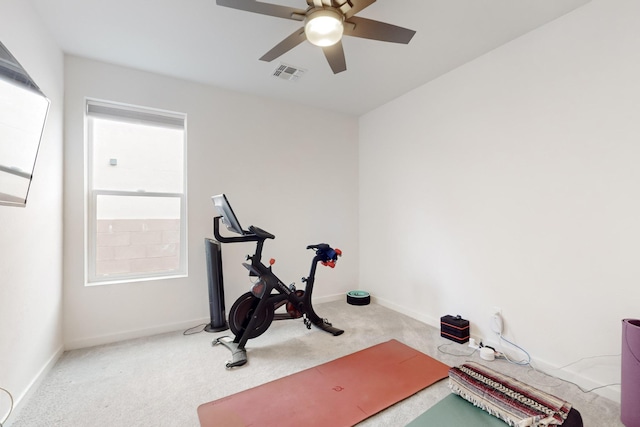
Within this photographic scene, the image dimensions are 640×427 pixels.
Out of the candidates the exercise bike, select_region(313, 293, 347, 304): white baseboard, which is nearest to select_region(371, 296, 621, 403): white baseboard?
the exercise bike

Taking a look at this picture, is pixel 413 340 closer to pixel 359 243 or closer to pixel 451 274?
pixel 451 274

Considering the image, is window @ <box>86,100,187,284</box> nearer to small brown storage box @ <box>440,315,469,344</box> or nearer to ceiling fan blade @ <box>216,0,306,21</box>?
ceiling fan blade @ <box>216,0,306,21</box>

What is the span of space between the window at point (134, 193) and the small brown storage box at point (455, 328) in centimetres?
283

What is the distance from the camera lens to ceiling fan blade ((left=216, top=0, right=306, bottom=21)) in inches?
63.1

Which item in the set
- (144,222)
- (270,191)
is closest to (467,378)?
(270,191)

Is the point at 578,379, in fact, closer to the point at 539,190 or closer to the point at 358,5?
the point at 539,190

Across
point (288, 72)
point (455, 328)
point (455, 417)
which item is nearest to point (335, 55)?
point (288, 72)

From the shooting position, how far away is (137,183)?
300 cm

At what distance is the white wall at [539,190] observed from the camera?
6.22 feet

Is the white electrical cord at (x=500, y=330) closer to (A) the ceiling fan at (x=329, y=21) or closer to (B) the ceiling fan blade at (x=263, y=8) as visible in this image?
(A) the ceiling fan at (x=329, y=21)

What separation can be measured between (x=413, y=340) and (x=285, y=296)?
1349 mm

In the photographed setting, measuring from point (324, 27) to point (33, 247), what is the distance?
8.30 feet

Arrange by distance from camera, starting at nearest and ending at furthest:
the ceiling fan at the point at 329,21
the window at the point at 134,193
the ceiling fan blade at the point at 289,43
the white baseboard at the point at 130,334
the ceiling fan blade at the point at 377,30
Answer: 1. the ceiling fan at the point at 329,21
2. the ceiling fan blade at the point at 377,30
3. the ceiling fan blade at the point at 289,43
4. the white baseboard at the point at 130,334
5. the window at the point at 134,193

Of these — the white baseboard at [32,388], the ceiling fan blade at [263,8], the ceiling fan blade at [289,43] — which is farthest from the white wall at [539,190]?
the white baseboard at [32,388]
